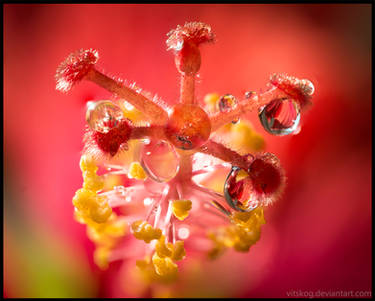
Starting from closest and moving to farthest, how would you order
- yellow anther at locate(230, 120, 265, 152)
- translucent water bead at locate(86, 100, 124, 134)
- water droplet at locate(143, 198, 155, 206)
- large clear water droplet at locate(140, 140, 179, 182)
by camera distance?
translucent water bead at locate(86, 100, 124, 134)
large clear water droplet at locate(140, 140, 179, 182)
water droplet at locate(143, 198, 155, 206)
yellow anther at locate(230, 120, 265, 152)

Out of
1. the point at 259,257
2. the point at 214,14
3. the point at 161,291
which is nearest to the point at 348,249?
the point at 259,257

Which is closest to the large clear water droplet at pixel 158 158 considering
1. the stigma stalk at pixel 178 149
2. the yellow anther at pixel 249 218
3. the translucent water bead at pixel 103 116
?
the stigma stalk at pixel 178 149

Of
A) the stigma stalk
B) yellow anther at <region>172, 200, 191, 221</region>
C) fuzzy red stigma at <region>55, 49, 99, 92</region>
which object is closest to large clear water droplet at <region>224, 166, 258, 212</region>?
the stigma stalk

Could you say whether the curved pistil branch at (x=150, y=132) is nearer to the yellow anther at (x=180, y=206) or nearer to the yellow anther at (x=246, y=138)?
the yellow anther at (x=180, y=206)

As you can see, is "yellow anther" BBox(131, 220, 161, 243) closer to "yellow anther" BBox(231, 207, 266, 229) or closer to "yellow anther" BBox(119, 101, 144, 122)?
"yellow anther" BBox(231, 207, 266, 229)

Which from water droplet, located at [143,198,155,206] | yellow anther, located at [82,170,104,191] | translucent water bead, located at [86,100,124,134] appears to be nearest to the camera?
translucent water bead, located at [86,100,124,134]

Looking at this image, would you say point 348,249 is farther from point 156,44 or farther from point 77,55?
point 77,55

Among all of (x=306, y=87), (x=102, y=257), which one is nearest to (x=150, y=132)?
(x=306, y=87)

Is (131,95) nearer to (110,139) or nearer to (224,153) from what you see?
(110,139)
